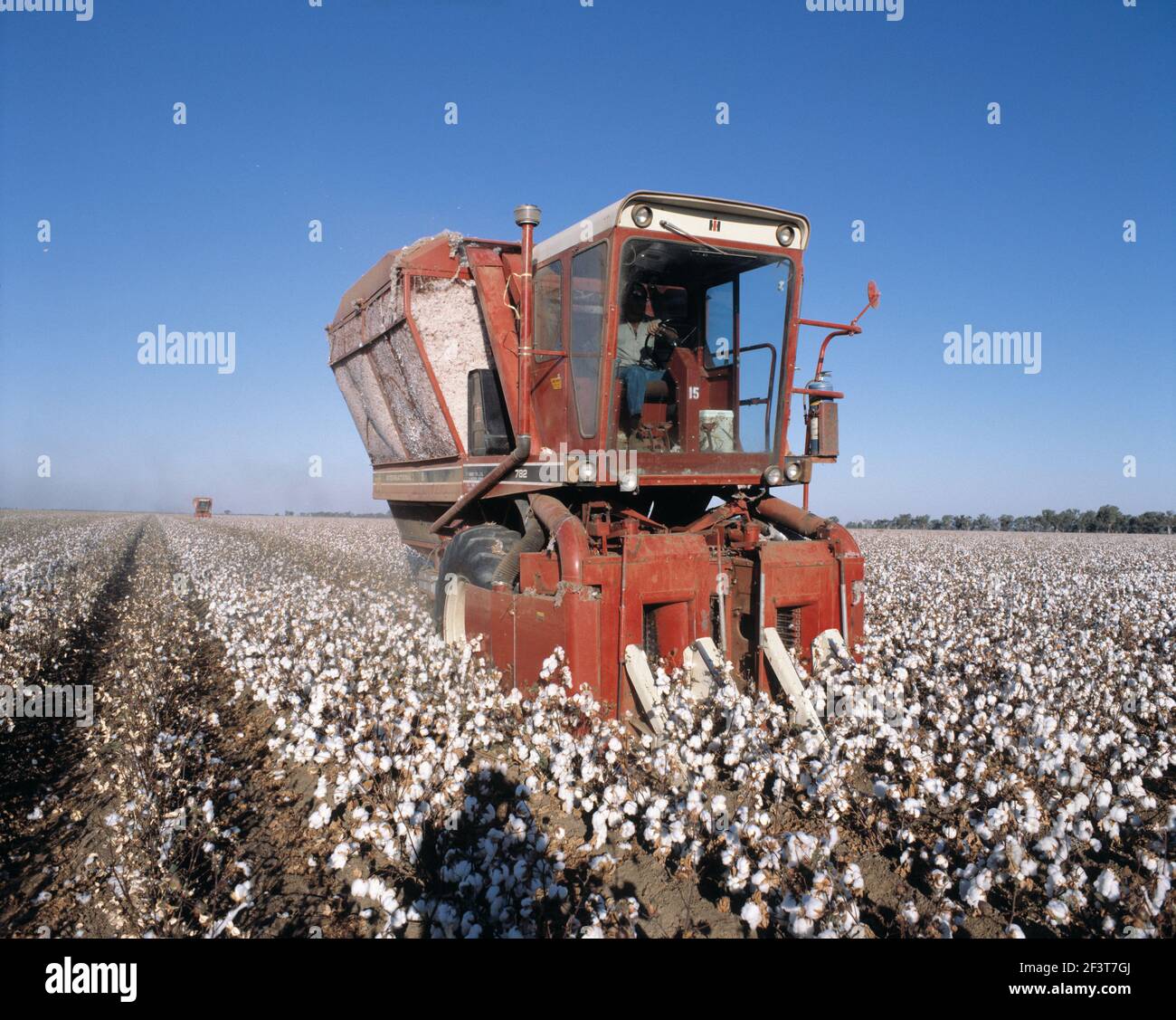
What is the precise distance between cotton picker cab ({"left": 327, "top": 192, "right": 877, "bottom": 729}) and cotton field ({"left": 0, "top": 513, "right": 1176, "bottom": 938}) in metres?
0.42

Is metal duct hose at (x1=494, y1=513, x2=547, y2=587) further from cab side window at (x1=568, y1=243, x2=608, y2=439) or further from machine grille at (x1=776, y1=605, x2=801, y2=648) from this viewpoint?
machine grille at (x1=776, y1=605, x2=801, y2=648)

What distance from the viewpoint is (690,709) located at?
5.07 m

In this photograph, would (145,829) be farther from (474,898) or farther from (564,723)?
(564,723)

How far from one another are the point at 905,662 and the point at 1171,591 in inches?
352

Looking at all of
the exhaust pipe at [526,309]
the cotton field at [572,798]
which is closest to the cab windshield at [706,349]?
the exhaust pipe at [526,309]

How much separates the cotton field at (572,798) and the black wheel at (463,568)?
330mm

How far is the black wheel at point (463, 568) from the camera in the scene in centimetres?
653

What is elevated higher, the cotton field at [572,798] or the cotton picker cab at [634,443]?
the cotton picker cab at [634,443]

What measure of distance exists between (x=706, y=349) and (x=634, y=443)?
122 centimetres

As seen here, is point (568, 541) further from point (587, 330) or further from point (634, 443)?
point (587, 330)

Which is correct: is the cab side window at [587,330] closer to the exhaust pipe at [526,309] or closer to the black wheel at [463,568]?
the exhaust pipe at [526,309]

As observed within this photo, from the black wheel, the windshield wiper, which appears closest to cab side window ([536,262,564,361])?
the windshield wiper

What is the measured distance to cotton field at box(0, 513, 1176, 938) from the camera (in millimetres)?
3211

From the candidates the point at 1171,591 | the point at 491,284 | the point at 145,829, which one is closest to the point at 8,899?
the point at 145,829
